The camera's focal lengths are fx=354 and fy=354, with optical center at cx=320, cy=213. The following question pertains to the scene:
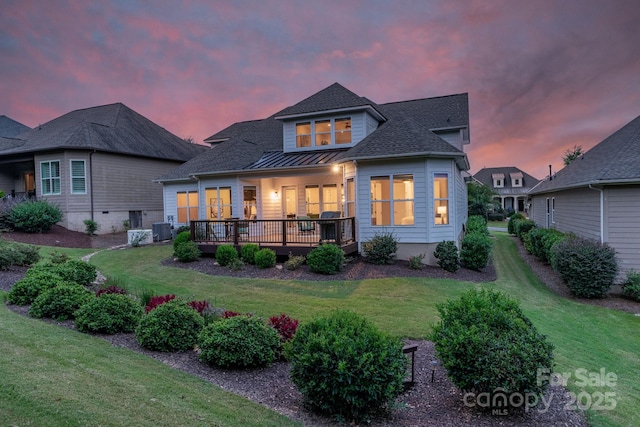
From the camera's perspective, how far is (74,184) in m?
19.5

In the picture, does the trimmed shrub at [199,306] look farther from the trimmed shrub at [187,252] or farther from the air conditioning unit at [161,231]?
the air conditioning unit at [161,231]

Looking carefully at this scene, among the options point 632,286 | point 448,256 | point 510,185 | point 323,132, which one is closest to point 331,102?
point 323,132

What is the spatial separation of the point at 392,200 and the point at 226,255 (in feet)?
19.8

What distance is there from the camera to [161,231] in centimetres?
1800

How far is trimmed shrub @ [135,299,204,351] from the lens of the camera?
4992mm

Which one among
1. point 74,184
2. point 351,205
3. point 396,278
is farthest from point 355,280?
point 74,184

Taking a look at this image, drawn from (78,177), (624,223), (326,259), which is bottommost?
(326,259)

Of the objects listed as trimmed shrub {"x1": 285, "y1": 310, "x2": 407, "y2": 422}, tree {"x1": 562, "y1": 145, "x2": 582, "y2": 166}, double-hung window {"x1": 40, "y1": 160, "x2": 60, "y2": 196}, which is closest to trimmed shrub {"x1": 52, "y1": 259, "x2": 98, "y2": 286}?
trimmed shrub {"x1": 285, "y1": 310, "x2": 407, "y2": 422}

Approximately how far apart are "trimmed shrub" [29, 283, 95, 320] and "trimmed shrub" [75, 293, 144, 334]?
36 cm

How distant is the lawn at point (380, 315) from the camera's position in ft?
12.7

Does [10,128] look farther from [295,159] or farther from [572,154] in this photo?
[572,154]

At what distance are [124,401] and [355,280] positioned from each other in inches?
304

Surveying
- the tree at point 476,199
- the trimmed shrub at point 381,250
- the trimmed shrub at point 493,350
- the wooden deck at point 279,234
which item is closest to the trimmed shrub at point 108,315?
the trimmed shrub at point 493,350

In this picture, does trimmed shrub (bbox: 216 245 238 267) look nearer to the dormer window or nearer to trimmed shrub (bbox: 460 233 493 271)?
the dormer window
